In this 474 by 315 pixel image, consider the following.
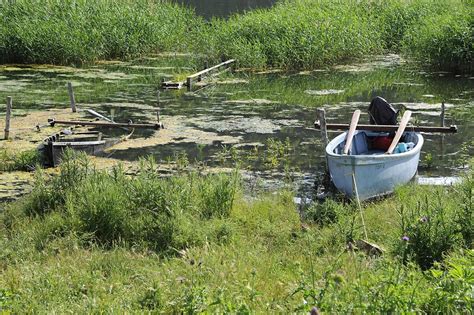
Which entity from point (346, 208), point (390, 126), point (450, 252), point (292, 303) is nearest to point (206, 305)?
point (292, 303)

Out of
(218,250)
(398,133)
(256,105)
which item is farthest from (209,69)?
(218,250)

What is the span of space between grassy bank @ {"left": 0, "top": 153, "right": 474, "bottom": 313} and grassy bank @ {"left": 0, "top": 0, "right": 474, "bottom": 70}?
11886mm

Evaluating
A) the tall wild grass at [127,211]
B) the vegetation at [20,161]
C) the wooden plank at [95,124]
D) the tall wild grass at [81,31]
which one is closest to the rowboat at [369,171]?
the tall wild grass at [127,211]

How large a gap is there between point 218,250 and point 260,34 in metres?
15.2

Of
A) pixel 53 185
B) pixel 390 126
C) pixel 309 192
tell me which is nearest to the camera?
pixel 53 185

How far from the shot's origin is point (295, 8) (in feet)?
79.6

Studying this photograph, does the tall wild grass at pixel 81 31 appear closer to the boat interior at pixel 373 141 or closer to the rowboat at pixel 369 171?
the boat interior at pixel 373 141

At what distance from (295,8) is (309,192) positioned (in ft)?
49.1

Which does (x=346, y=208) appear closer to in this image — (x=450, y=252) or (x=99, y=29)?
(x=450, y=252)

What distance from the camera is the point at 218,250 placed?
7023 millimetres

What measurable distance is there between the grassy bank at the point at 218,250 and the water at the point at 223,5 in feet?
84.3

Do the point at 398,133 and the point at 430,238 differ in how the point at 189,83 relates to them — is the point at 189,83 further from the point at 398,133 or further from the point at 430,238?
the point at 430,238

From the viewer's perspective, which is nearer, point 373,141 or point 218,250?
point 218,250

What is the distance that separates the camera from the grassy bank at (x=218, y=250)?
15.0ft
